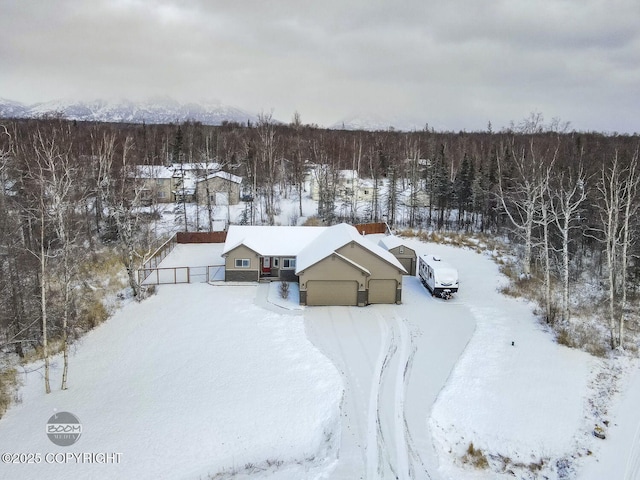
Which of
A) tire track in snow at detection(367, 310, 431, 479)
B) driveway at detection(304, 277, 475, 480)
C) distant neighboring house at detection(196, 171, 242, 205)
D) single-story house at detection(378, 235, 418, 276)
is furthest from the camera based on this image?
distant neighboring house at detection(196, 171, 242, 205)

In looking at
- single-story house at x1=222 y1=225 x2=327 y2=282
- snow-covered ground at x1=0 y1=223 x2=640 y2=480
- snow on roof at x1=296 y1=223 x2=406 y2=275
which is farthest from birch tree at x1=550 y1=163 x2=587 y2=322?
single-story house at x1=222 y1=225 x2=327 y2=282

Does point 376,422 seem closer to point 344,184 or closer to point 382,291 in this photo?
point 382,291

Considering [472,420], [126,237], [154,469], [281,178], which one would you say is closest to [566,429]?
[472,420]

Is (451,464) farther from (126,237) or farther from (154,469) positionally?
(126,237)

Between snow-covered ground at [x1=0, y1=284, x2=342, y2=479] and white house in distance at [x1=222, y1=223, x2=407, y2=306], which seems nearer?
snow-covered ground at [x1=0, y1=284, x2=342, y2=479]

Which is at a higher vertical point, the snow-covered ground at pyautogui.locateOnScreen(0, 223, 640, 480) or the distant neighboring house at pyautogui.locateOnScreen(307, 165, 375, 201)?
the distant neighboring house at pyautogui.locateOnScreen(307, 165, 375, 201)

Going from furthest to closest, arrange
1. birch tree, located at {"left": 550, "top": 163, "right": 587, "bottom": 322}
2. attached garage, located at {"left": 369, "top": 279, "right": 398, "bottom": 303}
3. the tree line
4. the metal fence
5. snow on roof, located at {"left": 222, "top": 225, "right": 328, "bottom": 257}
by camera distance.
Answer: the metal fence → snow on roof, located at {"left": 222, "top": 225, "right": 328, "bottom": 257} → attached garage, located at {"left": 369, "top": 279, "right": 398, "bottom": 303} → birch tree, located at {"left": 550, "top": 163, "right": 587, "bottom": 322} → the tree line

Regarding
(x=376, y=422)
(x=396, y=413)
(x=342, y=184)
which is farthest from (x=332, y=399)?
(x=342, y=184)

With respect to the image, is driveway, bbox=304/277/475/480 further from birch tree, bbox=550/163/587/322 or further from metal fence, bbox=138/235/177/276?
metal fence, bbox=138/235/177/276
